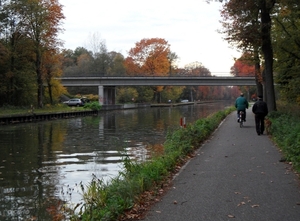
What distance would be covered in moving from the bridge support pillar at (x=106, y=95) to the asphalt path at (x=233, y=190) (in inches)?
2596

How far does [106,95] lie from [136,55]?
17414 millimetres

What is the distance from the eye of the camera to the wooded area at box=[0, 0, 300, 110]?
79.5 ft

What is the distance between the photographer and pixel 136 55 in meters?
97.2

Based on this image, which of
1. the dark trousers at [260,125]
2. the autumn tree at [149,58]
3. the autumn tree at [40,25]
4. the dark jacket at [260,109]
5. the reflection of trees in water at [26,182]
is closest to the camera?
the reflection of trees in water at [26,182]

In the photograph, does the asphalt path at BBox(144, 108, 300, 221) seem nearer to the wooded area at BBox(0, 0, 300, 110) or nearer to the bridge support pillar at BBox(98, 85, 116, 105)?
the wooded area at BBox(0, 0, 300, 110)

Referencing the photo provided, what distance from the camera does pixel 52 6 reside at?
57.2 meters

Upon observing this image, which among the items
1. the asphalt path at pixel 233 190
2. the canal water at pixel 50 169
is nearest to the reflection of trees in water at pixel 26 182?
the canal water at pixel 50 169

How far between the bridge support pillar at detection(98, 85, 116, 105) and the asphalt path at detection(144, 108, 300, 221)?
6593cm

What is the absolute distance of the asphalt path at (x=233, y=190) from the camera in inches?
285

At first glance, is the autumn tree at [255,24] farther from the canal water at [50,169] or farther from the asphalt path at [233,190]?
the asphalt path at [233,190]

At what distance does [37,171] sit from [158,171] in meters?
6.33

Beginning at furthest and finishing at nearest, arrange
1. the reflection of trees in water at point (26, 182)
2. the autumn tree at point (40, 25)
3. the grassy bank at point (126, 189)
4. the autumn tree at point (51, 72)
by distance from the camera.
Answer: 1. the autumn tree at point (51, 72)
2. the autumn tree at point (40, 25)
3. the reflection of trees in water at point (26, 182)
4. the grassy bank at point (126, 189)

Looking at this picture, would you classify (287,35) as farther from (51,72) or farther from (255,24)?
(51,72)

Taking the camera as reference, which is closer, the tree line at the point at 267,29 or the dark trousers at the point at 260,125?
the dark trousers at the point at 260,125
